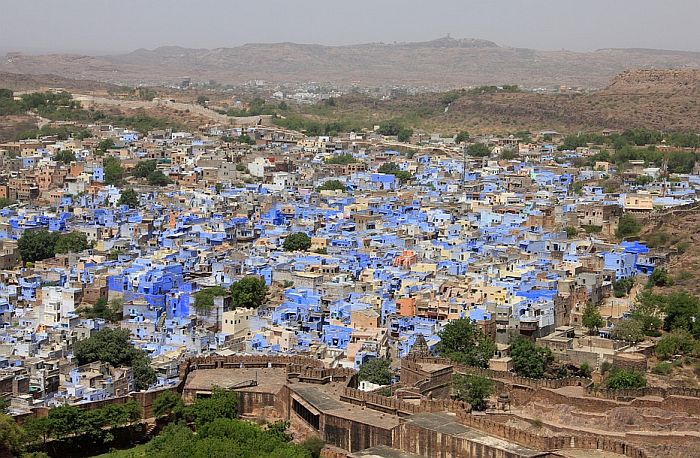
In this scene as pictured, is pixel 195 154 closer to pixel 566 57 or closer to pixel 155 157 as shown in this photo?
pixel 155 157

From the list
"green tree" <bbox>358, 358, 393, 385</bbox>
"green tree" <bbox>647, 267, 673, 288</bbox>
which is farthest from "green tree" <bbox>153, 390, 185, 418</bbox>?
"green tree" <bbox>647, 267, 673, 288</bbox>

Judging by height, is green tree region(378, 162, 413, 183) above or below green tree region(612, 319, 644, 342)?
below

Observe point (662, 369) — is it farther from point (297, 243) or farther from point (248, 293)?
point (297, 243)

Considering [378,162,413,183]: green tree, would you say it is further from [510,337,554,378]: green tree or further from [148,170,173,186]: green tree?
[510,337,554,378]: green tree

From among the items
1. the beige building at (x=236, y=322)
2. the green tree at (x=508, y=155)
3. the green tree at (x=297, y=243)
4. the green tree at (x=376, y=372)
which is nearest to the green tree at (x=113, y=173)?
the green tree at (x=297, y=243)

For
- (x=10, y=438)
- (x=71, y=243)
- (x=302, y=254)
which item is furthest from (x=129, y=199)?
(x=10, y=438)

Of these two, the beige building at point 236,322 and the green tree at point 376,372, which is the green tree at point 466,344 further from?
the beige building at point 236,322
